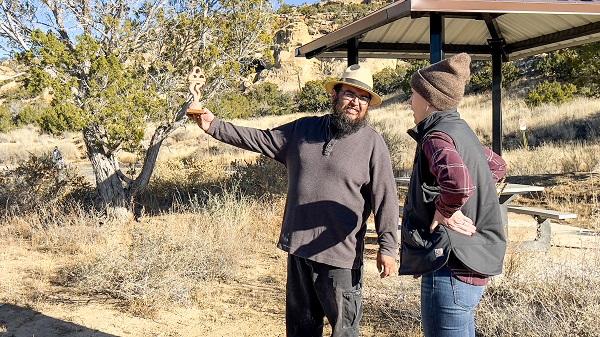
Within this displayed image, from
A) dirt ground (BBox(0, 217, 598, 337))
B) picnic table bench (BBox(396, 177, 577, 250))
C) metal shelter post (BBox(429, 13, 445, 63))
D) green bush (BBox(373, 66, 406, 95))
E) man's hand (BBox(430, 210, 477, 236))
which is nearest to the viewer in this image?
man's hand (BBox(430, 210, 477, 236))

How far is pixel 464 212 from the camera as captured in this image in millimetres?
2246

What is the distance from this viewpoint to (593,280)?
3924mm

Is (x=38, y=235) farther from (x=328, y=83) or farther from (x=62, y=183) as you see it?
(x=328, y=83)

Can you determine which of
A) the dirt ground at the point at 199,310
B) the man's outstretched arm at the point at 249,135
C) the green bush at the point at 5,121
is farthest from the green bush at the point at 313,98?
the man's outstretched arm at the point at 249,135

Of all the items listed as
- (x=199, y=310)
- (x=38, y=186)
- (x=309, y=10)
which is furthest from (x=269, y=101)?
(x=199, y=310)

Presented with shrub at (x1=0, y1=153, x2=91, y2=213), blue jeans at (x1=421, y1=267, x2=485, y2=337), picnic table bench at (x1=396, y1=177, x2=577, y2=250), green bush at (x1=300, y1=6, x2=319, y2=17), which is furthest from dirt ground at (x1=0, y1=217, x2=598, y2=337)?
green bush at (x1=300, y1=6, x2=319, y2=17)

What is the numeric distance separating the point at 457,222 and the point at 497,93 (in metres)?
6.34

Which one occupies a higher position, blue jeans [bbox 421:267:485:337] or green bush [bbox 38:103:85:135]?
green bush [bbox 38:103:85:135]

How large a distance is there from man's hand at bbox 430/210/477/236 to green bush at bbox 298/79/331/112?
32700 mm

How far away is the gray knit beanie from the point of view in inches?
90.1

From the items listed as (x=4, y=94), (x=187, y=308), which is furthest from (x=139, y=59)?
(x=4, y=94)

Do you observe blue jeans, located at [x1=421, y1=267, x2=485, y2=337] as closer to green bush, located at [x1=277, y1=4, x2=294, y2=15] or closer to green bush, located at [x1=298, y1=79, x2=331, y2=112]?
green bush, located at [x1=277, y1=4, x2=294, y2=15]

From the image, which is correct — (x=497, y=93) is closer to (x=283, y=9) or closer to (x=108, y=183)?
(x=108, y=183)

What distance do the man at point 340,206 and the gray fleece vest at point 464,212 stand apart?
65 cm
